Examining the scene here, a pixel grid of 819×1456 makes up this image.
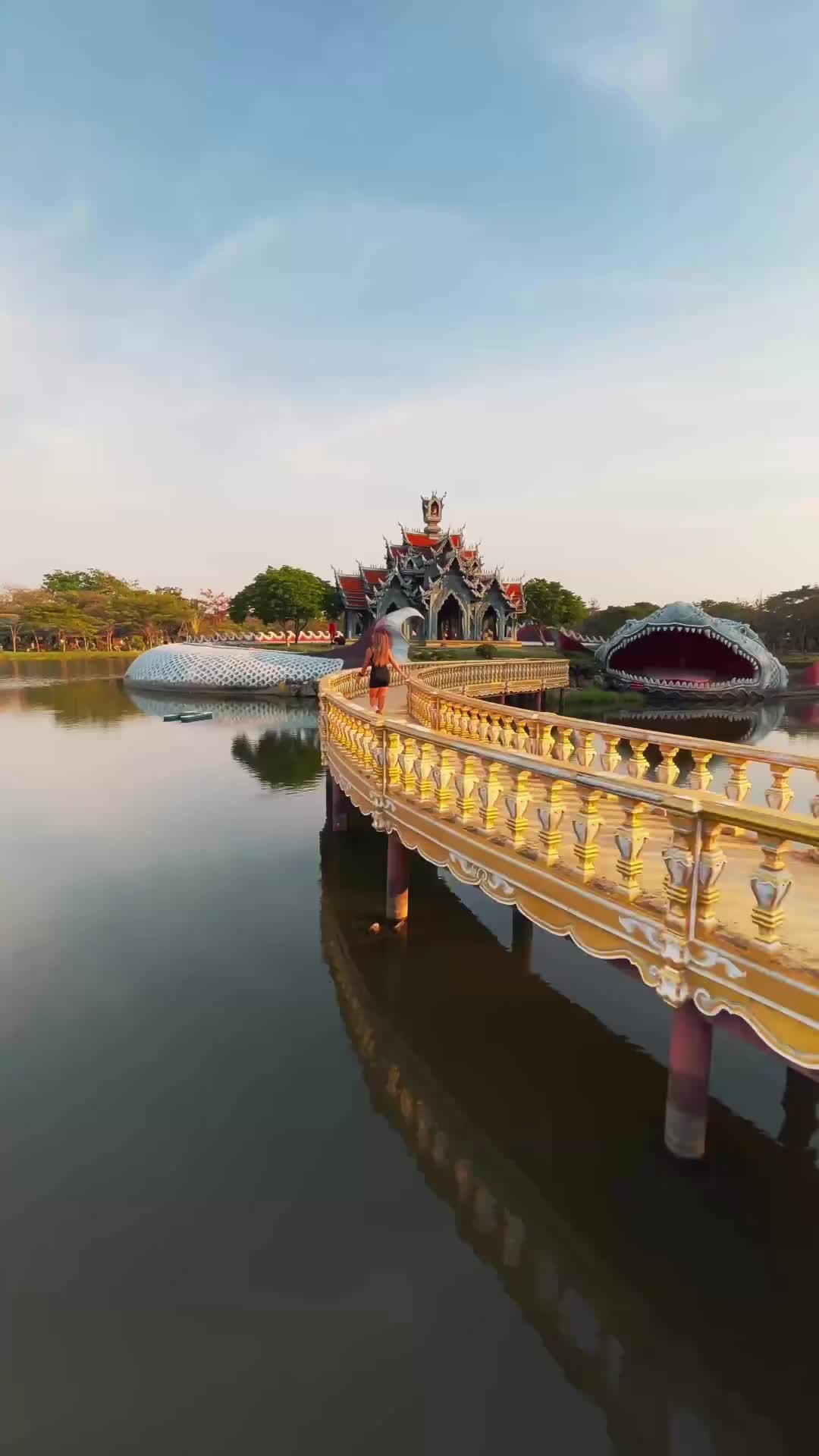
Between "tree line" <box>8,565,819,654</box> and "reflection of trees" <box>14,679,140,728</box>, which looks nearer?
"reflection of trees" <box>14,679,140,728</box>

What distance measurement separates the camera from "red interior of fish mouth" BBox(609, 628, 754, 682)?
42.7m

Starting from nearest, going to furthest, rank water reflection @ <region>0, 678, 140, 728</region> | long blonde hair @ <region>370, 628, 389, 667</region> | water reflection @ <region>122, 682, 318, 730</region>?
long blonde hair @ <region>370, 628, 389, 667</region> < water reflection @ <region>0, 678, 140, 728</region> < water reflection @ <region>122, 682, 318, 730</region>

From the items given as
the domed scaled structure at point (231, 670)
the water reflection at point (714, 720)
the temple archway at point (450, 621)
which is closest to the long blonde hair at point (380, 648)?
the water reflection at point (714, 720)

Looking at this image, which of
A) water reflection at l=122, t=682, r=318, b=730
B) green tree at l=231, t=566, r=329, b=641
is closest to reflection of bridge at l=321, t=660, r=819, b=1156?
water reflection at l=122, t=682, r=318, b=730

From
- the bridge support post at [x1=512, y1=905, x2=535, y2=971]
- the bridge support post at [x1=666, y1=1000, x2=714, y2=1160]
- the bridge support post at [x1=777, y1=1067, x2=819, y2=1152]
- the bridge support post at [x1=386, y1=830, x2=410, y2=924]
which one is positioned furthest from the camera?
the bridge support post at [x1=386, y1=830, x2=410, y2=924]

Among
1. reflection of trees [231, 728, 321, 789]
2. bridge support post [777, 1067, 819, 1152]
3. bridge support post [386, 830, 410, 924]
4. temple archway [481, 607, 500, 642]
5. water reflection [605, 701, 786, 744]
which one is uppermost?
temple archway [481, 607, 500, 642]

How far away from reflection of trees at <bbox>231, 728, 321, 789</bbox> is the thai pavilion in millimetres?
24871

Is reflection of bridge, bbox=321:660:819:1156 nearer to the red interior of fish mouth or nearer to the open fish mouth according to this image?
the open fish mouth

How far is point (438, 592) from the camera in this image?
166 ft

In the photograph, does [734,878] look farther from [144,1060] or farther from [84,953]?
[84,953]

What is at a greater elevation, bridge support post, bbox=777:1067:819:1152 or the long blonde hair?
the long blonde hair

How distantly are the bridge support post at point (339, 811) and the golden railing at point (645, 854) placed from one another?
4.82 meters

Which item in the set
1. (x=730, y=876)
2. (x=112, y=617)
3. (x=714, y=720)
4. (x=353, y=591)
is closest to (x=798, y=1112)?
(x=730, y=876)

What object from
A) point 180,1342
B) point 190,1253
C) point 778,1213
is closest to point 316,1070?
point 190,1253
